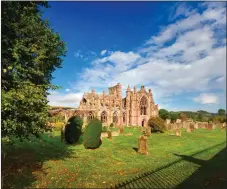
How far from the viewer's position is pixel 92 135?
1822 centimetres

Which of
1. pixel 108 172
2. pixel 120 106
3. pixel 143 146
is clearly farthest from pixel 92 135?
pixel 120 106

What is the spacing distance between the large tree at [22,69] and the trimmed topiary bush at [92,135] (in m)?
8.12

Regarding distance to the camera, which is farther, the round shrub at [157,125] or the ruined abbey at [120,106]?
the ruined abbey at [120,106]

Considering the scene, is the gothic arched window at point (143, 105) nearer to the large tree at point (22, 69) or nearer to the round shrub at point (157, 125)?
the round shrub at point (157, 125)

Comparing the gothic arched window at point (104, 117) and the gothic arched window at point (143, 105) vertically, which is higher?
the gothic arched window at point (143, 105)

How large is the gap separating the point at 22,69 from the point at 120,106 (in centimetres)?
5272

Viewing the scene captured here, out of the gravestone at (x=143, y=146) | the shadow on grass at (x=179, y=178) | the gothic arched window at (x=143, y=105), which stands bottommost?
the shadow on grass at (x=179, y=178)

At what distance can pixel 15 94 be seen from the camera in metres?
8.12

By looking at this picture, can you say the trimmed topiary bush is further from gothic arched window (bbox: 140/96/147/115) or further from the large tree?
gothic arched window (bbox: 140/96/147/115)

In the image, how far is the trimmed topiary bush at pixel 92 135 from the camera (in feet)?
59.3

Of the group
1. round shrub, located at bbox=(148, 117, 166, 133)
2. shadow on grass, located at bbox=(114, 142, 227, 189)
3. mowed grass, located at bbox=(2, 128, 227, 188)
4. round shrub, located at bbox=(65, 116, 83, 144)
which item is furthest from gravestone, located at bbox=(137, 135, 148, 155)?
round shrub, located at bbox=(148, 117, 166, 133)

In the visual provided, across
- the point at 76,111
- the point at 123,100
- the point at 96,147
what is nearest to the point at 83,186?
the point at 96,147

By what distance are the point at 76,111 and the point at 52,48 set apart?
40.3 meters

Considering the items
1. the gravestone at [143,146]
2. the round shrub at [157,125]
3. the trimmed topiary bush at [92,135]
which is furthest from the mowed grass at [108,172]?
the round shrub at [157,125]
